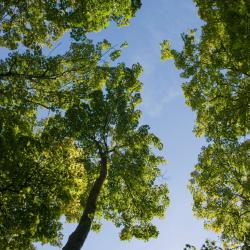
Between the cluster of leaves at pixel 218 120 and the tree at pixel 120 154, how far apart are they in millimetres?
2683

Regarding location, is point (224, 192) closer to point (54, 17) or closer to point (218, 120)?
point (218, 120)

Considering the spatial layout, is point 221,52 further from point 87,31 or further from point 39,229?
point 39,229

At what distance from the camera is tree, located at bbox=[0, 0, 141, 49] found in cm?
1507

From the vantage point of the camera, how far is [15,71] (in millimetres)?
16984

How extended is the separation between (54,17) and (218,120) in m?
8.14

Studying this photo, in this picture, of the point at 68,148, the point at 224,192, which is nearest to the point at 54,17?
the point at 68,148

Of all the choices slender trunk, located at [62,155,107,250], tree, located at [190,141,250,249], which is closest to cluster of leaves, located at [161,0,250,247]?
tree, located at [190,141,250,249]

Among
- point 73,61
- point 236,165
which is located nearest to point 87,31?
point 73,61

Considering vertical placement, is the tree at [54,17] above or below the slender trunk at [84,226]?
above

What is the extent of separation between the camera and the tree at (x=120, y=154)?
778 inches

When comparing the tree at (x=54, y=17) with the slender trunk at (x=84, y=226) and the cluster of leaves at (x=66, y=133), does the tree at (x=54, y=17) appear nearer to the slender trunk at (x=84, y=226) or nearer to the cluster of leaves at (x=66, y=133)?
the cluster of leaves at (x=66, y=133)

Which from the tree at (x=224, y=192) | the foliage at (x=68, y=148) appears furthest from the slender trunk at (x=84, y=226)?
the tree at (x=224, y=192)

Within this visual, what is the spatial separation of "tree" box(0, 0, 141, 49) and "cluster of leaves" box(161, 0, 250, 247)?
11.4ft

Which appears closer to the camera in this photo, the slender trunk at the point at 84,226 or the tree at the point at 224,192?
the slender trunk at the point at 84,226
